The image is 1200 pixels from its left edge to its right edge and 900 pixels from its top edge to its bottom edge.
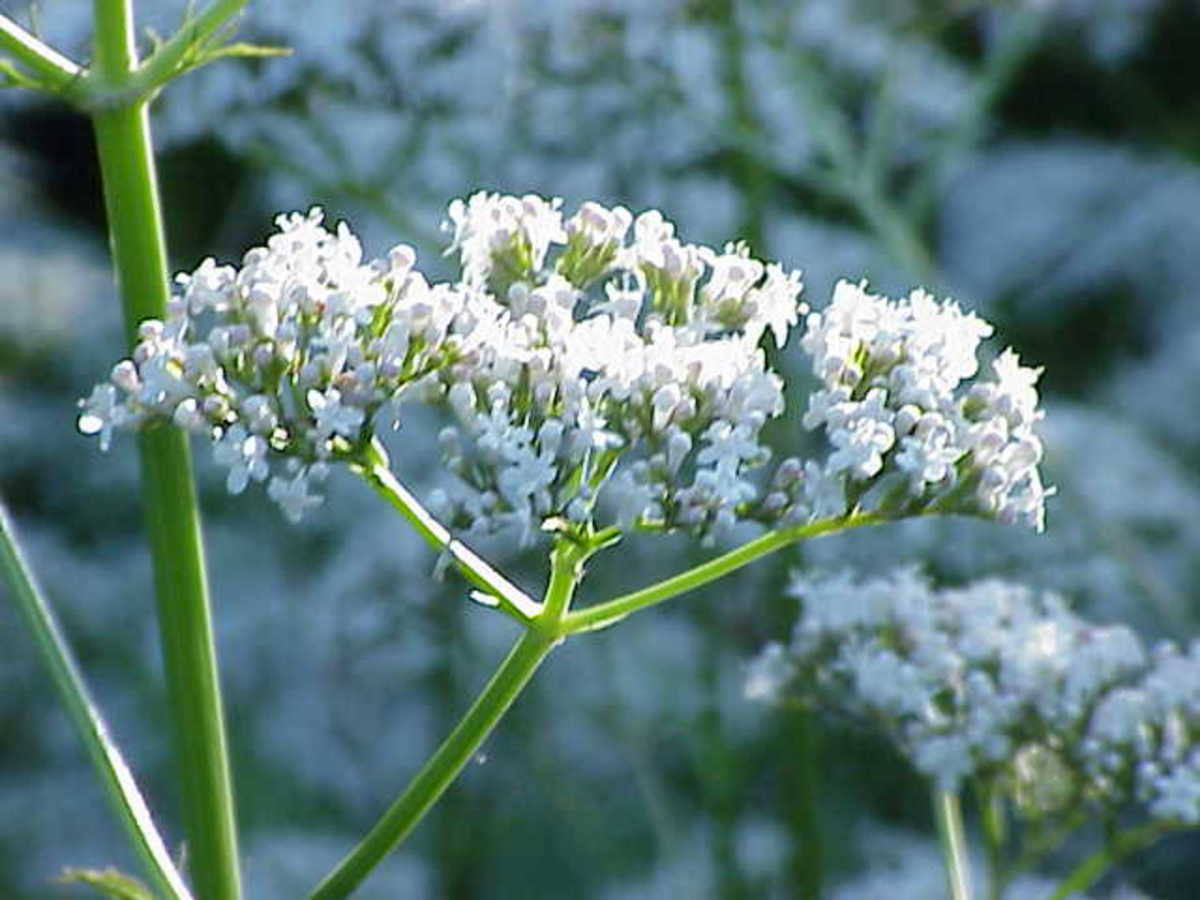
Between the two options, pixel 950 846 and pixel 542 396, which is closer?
pixel 542 396

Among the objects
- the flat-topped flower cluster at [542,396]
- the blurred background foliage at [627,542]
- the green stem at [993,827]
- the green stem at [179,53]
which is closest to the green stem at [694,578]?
the flat-topped flower cluster at [542,396]

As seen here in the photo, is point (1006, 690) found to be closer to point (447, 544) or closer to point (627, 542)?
point (447, 544)

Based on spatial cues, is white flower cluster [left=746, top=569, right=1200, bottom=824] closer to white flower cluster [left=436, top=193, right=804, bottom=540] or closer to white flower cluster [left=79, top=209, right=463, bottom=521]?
white flower cluster [left=436, top=193, right=804, bottom=540]

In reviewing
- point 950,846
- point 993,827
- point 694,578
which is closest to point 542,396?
point 694,578

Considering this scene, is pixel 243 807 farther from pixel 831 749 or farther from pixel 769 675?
pixel 769 675

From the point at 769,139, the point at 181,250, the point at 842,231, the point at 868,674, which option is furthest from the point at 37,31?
the point at 842,231

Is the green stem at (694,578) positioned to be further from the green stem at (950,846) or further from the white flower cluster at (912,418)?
the green stem at (950,846)

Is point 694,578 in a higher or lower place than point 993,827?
lower
